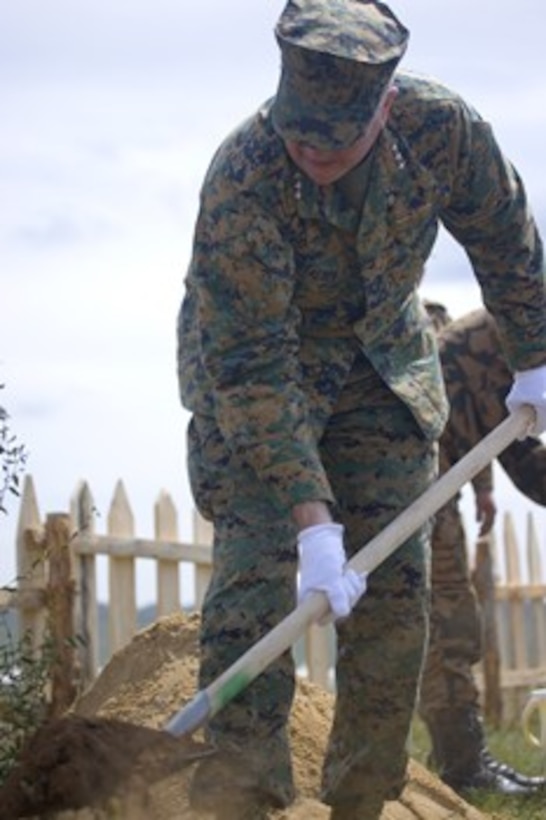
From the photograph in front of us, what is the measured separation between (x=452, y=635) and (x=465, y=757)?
1.55 ft

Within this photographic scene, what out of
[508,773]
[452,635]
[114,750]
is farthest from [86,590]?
[114,750]

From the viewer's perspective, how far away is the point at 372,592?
613cm

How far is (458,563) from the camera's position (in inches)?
353

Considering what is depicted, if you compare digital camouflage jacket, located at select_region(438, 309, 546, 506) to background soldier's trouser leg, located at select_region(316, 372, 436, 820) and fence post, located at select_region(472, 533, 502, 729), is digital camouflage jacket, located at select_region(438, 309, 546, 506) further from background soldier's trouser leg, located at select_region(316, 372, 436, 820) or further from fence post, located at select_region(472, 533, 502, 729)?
fence post, located at select_region(472, 533, 502, 729)

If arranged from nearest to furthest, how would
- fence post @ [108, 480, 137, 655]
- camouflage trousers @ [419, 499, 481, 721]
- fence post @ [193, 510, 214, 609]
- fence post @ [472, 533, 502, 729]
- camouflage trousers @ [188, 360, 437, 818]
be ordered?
camouflage trousers @ [188, 360, 437, 818] → camouflage trousers @ [419, 499, 481, 721] → fence post @ [108, 480, 137, 655] → fence post @ [193, 510, 214, 609] → fence post @ [472, 533, 502, 729]

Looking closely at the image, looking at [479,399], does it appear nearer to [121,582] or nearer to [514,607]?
[121,582]

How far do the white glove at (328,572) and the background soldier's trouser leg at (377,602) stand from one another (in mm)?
588

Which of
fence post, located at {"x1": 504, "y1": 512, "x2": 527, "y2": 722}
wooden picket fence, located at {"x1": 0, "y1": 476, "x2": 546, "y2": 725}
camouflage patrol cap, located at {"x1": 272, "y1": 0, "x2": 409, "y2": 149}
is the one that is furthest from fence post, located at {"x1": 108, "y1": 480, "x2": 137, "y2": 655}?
camouflage patrol cap, located at {"x1": 272, "y1": 0, "x2": 409, "y2": 149}

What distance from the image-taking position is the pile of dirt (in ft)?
17.0

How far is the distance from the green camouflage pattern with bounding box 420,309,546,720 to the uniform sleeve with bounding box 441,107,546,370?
2.51 meters

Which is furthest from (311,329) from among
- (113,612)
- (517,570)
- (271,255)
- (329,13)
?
(517,570)

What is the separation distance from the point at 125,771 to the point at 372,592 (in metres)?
1.16

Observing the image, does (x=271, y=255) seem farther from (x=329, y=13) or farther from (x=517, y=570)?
(x=517, y=570)

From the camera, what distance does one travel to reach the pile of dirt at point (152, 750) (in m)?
5.17
